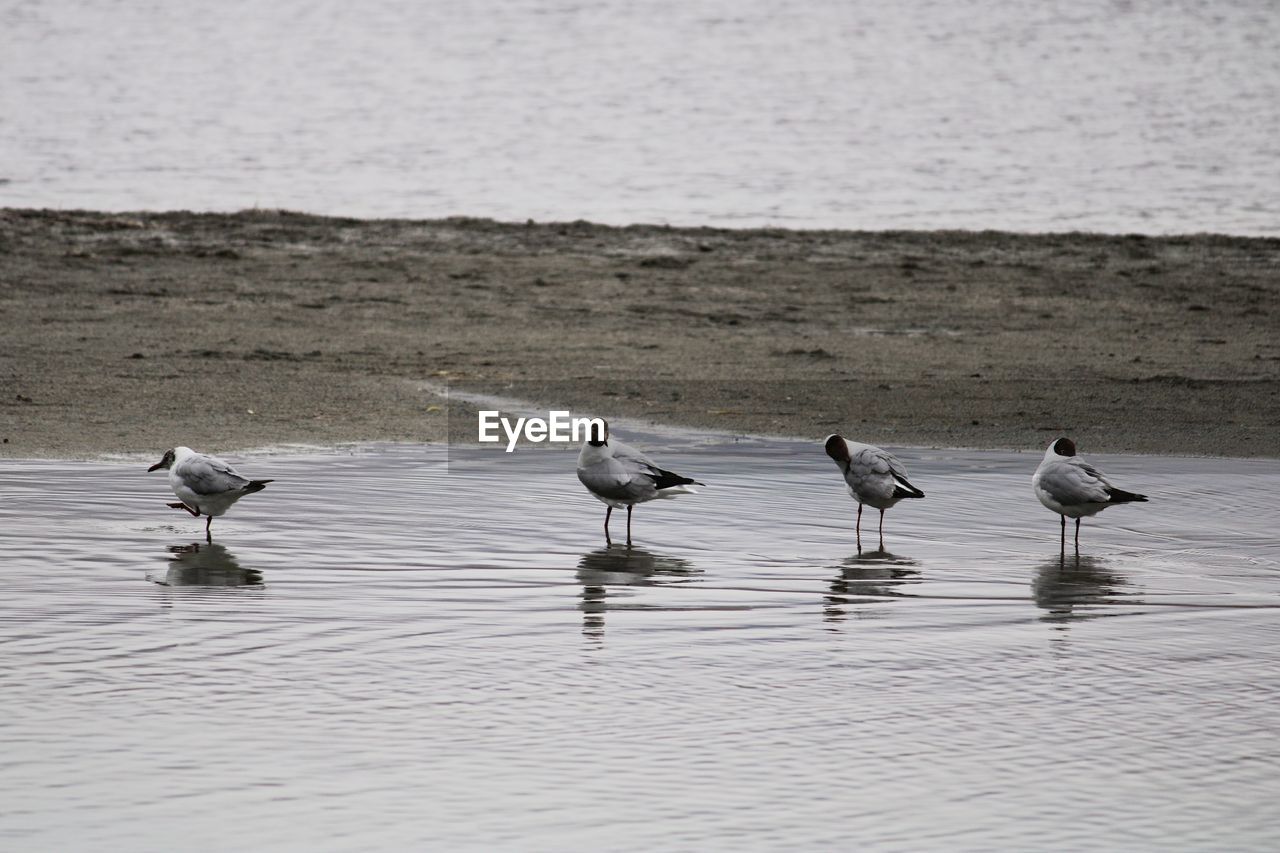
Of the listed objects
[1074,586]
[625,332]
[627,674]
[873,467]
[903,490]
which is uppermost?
[625,332]

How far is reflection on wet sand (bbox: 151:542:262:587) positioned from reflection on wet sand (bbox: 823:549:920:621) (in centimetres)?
286

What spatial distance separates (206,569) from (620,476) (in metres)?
2.48

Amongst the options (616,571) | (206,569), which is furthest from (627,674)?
(206,569)

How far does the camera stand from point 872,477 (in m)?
10.2

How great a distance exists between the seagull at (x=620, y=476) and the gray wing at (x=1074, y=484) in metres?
2.06

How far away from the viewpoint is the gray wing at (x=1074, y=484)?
9.90 m

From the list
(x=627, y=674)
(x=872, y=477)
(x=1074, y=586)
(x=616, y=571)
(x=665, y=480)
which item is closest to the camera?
(x=627, y=674)

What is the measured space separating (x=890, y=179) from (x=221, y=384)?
22839mm

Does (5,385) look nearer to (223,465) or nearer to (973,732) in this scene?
(223,465)

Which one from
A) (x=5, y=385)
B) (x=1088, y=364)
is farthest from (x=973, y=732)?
(x=1088, y=364)

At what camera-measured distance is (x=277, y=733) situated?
628cm

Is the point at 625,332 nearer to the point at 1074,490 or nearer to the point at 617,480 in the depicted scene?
the point at 617,480

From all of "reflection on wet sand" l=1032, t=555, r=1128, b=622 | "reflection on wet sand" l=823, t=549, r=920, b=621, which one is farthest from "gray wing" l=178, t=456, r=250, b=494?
"reflection on wet sand" l=1032, t=555, r=1128, b=622

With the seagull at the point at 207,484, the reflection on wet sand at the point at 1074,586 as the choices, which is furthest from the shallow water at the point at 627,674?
the seagull at the point at 207,484
